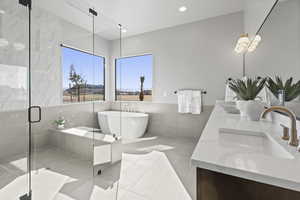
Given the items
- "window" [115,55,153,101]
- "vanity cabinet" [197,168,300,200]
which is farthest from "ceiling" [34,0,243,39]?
"vanity cabinet" [197,168,300,200]

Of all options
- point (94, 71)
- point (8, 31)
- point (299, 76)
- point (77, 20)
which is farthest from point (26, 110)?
point (299, 76)

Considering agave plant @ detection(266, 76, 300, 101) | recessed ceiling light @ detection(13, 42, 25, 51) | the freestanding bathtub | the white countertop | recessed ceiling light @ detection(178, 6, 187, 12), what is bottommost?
the freestanding bathtub

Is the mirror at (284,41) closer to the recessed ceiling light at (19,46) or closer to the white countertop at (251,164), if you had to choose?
the white countertop at (251,164)

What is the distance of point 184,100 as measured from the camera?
3.19 meters

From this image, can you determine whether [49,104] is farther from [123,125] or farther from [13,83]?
[123,125]

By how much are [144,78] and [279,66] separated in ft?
9.74

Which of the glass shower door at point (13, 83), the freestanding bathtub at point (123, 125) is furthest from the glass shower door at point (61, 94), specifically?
the freestanding bathtub at point (123, 125)

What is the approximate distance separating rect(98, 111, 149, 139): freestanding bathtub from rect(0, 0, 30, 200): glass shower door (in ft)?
4.77

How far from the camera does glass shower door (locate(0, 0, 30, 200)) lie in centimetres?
203

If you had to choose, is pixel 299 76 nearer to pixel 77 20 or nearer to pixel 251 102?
pixel 251 102

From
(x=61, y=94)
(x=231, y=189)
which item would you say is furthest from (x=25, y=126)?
(x=231, y=189)

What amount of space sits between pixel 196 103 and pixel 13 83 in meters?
3.42

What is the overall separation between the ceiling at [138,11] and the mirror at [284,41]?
1.50 meters

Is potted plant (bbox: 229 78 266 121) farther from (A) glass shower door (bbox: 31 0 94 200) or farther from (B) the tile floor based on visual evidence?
(A) glass shower door (bbox: 31 0 94 200)
